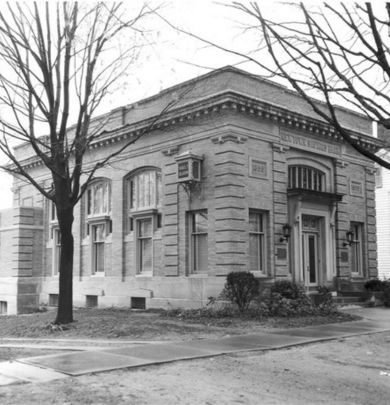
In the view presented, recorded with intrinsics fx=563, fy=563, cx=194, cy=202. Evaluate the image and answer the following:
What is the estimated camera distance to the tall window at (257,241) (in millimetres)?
19297

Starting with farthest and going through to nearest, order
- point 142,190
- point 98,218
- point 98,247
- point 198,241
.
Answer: point 98,247
point 98,218
point 142,190
point 198,241

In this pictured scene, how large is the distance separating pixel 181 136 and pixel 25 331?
905 cm

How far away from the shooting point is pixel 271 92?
66.4ft

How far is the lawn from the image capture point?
1322 centimetres

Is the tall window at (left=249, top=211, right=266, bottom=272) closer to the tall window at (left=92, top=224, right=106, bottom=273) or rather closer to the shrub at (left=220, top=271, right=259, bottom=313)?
the shrub at (left=220, top=271, right=259, bottom=313)

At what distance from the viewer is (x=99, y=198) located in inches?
987

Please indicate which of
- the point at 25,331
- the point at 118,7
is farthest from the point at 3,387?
the point at 118,7

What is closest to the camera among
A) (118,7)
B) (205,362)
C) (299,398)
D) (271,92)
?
(299,398)

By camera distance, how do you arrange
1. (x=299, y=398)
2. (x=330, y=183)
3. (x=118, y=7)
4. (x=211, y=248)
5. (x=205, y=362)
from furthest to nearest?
(x=330, y=183) → (x=211, y=248) → (x=118, y=7) → (x=205, y=362) → (x=299, y=398)

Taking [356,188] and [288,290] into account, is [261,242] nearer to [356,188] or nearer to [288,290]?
[288,290]

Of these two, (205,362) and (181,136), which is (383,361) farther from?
(181,136)

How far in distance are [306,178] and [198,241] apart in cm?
519

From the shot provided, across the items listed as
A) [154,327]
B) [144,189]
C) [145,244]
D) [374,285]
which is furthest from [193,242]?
[374,285]

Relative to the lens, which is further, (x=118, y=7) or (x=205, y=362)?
(x=118, y=7)
